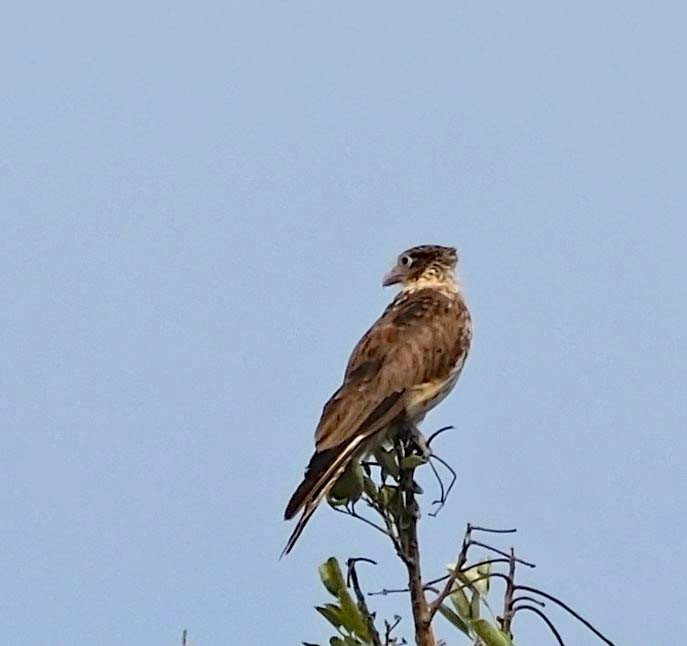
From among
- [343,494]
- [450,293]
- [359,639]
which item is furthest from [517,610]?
[450,293]

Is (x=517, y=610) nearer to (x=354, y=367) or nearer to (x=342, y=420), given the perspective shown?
(x=342, y=420)

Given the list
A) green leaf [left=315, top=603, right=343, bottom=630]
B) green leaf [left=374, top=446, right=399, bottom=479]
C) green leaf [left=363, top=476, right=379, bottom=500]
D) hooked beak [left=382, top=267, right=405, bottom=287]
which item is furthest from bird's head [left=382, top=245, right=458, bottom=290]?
green leaf [left=315, top=603, right=343, bottom=630]

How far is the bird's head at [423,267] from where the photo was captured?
1048cm

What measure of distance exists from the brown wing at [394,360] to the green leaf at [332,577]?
205 centimetres

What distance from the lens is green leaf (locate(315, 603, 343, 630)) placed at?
16.3 feet

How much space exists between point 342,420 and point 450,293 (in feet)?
9.10

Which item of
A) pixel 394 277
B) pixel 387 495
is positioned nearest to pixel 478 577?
pixel 387 495

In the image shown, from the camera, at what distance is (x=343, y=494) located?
6.05 meters

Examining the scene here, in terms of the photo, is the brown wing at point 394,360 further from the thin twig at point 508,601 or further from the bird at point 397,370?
the thin twig at point 508,601

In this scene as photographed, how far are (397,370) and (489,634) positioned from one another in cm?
383

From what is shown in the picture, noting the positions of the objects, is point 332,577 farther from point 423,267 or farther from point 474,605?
point 423,267

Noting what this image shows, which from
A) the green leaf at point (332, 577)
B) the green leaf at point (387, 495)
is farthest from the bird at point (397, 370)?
the green leaf at point (332, 577)

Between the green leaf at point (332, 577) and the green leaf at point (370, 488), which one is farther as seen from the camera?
the green leaf at point (370, 488)

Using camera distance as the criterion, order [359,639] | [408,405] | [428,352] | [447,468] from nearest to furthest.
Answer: [359,639], [447,468], [408,405], [428,352]
